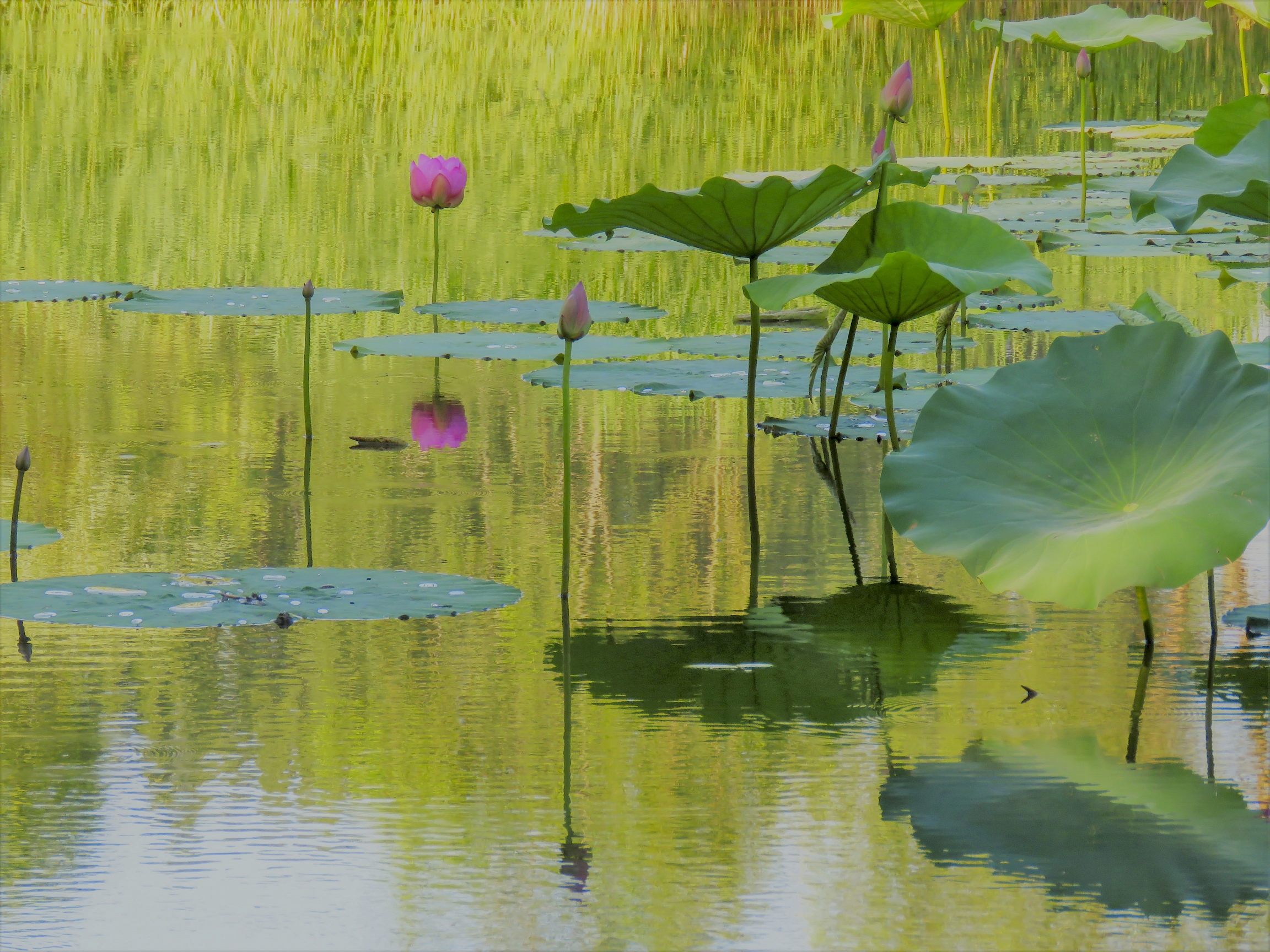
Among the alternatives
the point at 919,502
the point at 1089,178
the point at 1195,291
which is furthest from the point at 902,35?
the point at 919,502

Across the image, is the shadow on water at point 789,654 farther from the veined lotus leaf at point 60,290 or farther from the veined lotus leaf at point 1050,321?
the veined lotus leaf at point 60,290

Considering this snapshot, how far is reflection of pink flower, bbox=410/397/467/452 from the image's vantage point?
8.95 ft

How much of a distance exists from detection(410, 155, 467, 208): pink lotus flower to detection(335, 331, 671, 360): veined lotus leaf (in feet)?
2.14

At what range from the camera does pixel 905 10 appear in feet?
20.5

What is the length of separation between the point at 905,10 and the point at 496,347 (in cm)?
340

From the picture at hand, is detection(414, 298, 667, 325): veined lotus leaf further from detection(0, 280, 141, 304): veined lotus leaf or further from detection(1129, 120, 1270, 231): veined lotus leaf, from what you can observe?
detection(1129, 120, 1270, 231): veined lotus leaf

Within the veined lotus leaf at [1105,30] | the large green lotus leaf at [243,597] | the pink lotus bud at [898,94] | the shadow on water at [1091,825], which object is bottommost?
the shadow on water at [1091,825]

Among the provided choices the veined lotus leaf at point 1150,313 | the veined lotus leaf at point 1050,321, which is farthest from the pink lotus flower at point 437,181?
the veined lotus leaf at point 1150,313

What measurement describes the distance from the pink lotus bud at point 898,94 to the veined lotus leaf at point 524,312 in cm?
120

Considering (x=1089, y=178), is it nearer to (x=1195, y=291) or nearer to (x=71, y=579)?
(x=1195, y=291)

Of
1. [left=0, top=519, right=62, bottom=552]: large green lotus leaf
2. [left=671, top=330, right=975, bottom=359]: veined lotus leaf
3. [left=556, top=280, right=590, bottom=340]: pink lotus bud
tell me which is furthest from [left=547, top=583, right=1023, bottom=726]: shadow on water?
[left=671, top=330, right=975, bottom=359]: veined lotus leaf

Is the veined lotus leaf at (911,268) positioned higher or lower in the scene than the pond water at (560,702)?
higher

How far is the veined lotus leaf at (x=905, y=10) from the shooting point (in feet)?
19.8

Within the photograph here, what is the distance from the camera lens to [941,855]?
133 centimetres
